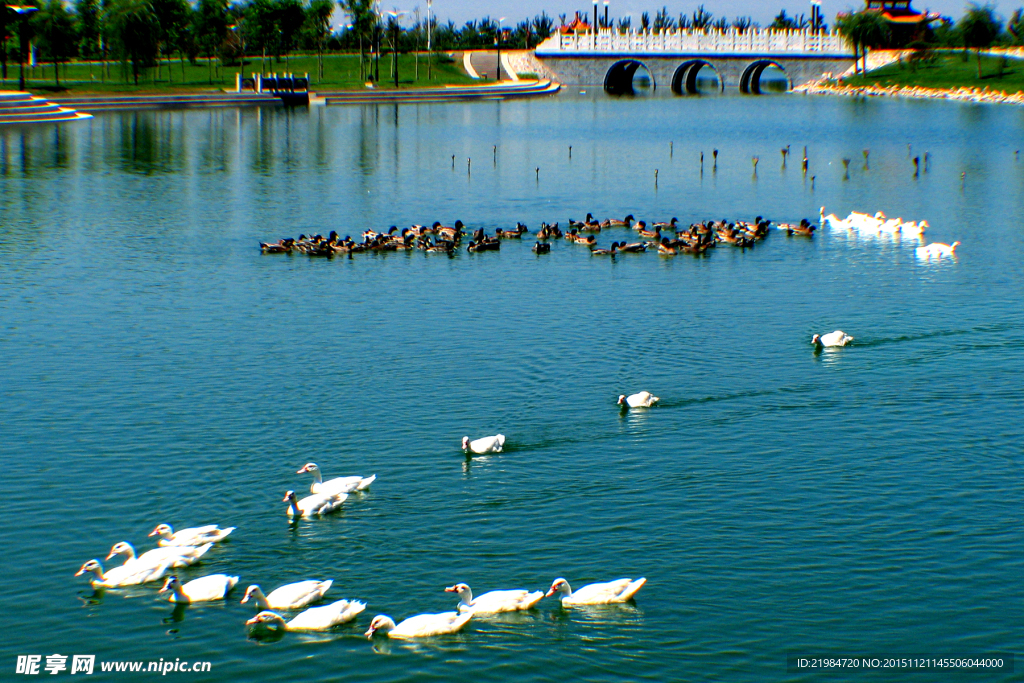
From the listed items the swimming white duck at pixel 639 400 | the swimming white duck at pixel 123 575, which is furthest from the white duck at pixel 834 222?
the swimming white duck at pixel 123 575

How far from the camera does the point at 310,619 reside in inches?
918

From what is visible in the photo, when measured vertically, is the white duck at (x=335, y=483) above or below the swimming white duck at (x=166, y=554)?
above

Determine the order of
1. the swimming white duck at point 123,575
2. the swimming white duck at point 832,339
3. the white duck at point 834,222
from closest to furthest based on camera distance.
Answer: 1. the swimming white duck at point 123,575
2. the swimming white duck at point 832,339
3. the white duck at point 834,222

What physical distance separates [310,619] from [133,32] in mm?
177962

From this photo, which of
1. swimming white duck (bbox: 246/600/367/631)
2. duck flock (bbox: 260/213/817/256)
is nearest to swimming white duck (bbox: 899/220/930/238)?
duck flock (bbox: 260/213/817/256)

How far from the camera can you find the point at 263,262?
6203 cm

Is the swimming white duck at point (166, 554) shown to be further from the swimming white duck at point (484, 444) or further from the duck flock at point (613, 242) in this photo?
the duck flock at point (613, 242)

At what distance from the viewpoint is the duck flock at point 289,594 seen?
23.2m

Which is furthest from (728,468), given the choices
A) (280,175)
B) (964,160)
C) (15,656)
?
(964,160)

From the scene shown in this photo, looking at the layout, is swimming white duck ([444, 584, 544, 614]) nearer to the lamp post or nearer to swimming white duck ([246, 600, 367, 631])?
swimming white duck ([246, 600, 367, 631])

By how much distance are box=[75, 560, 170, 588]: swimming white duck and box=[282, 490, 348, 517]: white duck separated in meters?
3.97

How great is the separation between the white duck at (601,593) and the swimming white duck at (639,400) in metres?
12.8

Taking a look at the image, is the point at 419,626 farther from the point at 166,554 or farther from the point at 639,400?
the point at 639,400

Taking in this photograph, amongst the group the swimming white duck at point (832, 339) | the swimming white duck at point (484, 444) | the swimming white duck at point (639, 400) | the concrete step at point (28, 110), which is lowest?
Result: the swimming white duck at point (484, 444)
